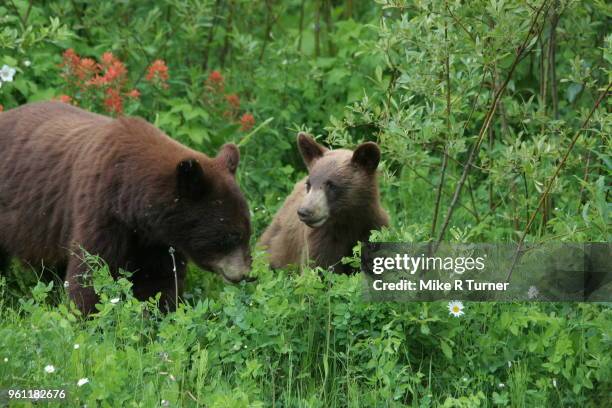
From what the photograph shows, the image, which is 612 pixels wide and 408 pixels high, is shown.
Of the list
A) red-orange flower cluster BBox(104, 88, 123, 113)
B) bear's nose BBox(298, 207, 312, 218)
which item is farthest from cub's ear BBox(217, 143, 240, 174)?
red-orange flower cluster BBox(104, 88, 123, 113)

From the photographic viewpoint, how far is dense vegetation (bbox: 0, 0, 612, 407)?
17.1 feet

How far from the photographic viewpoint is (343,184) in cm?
703

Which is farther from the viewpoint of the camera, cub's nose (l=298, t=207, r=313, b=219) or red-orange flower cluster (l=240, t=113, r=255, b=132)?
red-orange flower cluster (l=240, t=113, r=255, b=132)

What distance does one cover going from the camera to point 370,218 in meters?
7.10

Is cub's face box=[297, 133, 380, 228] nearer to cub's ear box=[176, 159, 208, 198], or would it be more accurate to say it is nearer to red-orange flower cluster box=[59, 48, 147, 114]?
cub's ear box=[176, 159, 208, 198]

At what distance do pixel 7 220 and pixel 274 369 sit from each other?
251 cm

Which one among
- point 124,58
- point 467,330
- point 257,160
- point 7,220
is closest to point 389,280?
point 467,330

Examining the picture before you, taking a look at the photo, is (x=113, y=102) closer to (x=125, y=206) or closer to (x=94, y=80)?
(x=94, y=80)

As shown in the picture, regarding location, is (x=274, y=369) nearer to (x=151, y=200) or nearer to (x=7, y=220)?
(x=151, y=200)

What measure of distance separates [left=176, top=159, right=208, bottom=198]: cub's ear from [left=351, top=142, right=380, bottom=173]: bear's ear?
1169 millimetres

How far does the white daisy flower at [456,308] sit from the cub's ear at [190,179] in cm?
166

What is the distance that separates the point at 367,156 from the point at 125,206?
5.42 ft

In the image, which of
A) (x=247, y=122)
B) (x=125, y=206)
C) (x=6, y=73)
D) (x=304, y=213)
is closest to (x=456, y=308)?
(x=304, y=213)

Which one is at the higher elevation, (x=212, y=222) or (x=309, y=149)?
(x=309, y=149)
